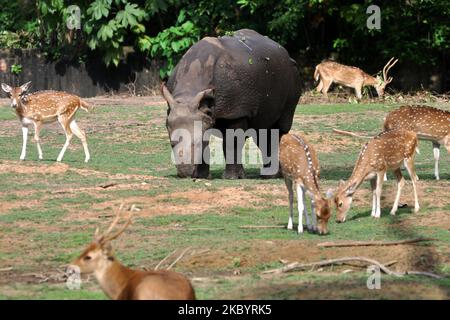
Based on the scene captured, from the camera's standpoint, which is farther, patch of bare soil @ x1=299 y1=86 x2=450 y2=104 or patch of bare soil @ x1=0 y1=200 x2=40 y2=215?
patch of bare soil @ x1=299 y1=86 x2=450 y2=104

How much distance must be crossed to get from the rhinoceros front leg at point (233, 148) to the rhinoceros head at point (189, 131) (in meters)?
0.53

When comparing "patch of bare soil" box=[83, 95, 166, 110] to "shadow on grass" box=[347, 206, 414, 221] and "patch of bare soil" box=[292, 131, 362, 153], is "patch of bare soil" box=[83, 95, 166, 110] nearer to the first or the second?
"patch of bare soil" box=[292, 131, 362, 153]

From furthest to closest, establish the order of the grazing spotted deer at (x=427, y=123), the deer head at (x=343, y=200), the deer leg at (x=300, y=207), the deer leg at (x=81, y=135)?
the deer leg at (x=81, y=135)
the grazing spotted deer at (x=427, y=123)
the deer head at (x=343, y=200)
the deer leg at (x=300, y=207)

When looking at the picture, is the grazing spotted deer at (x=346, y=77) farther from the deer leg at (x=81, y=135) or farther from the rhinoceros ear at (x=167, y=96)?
the rhinoceros ear at (x=167, y=96)

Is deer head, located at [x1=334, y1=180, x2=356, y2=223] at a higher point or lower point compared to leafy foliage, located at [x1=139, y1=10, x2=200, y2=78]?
lower

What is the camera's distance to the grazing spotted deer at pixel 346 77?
97.8 feet

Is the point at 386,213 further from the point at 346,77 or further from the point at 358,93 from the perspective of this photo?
the point at 358,93

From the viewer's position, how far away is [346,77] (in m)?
29.8

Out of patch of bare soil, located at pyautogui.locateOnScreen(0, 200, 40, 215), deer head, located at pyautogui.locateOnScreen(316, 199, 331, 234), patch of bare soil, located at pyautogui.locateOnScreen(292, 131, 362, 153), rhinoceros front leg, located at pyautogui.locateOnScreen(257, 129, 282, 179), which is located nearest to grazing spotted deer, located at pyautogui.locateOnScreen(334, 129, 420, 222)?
deer head, located at pyautogui.locateOnScreen(316, 199, 331, 234)

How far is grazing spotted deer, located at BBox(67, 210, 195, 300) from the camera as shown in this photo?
8703 mm

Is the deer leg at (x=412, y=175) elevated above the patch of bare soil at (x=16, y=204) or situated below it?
above

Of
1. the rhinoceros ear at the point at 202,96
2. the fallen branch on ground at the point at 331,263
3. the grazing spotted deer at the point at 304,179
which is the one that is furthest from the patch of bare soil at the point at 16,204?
the fallen branch on ground at the point at 331,263

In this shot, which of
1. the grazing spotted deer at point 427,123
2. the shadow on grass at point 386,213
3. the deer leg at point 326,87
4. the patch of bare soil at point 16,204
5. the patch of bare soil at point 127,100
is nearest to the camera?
the shadow on grass at point 386,213

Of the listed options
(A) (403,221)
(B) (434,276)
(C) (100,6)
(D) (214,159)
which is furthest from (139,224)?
(C) (100,6)
